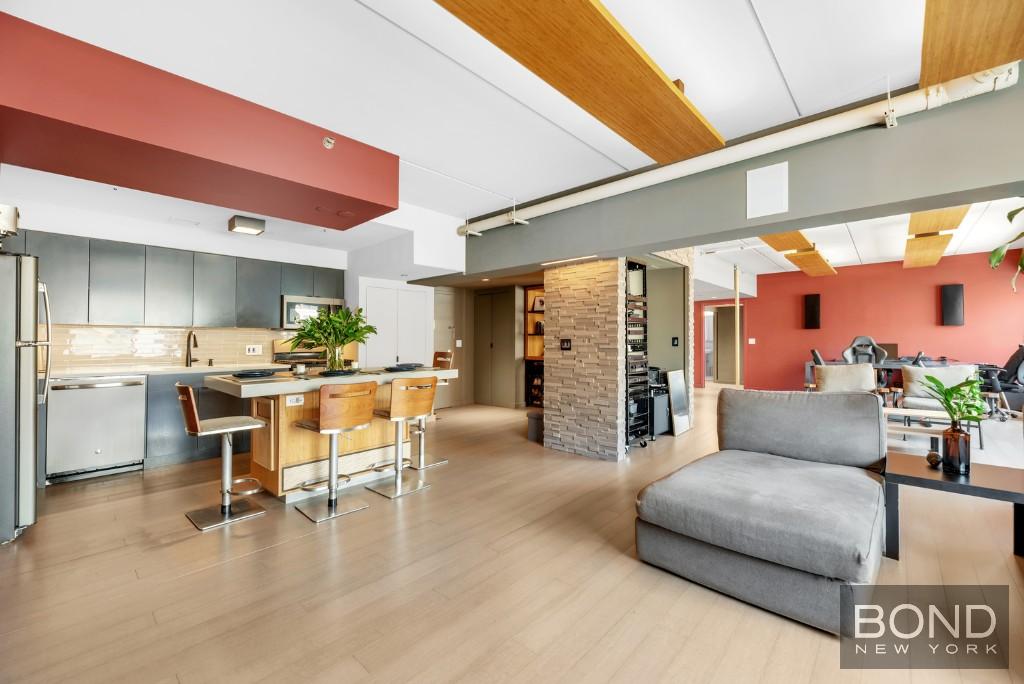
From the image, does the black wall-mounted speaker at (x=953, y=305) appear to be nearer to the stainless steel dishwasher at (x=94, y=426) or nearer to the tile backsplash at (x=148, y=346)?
the tile backsplash at (x=148, y=346)

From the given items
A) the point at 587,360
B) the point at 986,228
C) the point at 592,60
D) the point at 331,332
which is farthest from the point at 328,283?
the point at 986,228

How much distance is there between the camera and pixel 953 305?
316 inches

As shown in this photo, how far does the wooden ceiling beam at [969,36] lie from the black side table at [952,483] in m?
2.04

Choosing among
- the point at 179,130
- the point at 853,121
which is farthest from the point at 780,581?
the point at 179,130

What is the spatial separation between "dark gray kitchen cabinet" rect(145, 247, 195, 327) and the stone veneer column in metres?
4.31

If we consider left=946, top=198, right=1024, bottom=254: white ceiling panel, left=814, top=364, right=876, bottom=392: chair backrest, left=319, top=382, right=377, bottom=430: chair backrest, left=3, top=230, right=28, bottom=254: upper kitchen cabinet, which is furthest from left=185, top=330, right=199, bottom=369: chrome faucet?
left=946, top=198, right=1024, bottom=254: white ceiling panel

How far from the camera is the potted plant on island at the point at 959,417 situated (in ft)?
7.59

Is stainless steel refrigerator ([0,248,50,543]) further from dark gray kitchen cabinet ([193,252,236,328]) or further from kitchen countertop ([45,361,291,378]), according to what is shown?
dark gray kitchen cabinet ([193,252,236,328])

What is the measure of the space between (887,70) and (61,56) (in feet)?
14.8

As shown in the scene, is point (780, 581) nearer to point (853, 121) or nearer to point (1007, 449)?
point (853, 121)

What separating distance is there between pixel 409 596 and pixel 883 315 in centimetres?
1068

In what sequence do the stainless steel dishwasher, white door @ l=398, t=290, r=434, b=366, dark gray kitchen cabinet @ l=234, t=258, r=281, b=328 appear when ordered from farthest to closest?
white door @ l=398, t=290, r=434, b=366, dark gray kitchen cabinet @ l=234, t=258, r=281, b=328, the stainless steel dishwasher

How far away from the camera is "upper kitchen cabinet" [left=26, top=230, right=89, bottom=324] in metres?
4.30

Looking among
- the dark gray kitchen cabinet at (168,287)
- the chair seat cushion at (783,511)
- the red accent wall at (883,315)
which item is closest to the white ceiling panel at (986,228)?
the red accent wall at (883,315)
